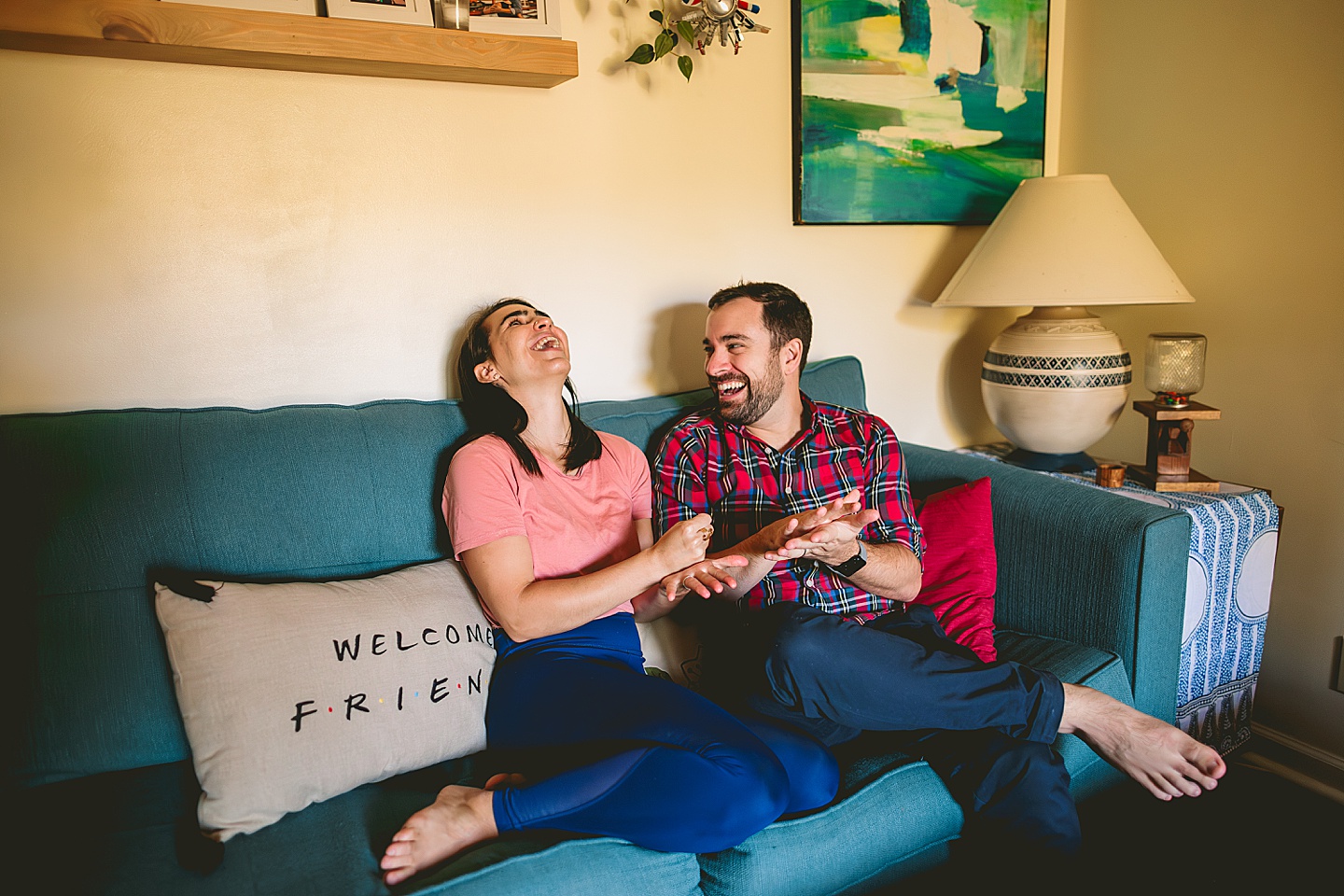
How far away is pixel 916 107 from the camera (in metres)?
2.26

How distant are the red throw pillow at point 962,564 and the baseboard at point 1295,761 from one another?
2.94ft

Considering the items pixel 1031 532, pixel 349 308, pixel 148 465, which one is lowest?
pixel 1031 532

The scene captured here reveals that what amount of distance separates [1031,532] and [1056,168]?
1.40 metres

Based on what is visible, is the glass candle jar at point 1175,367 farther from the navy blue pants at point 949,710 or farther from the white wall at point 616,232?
the navy blue pants at point 949,710

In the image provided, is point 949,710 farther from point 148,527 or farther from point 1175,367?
point 148,527

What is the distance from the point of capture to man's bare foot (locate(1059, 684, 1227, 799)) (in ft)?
4.43

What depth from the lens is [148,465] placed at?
1331 millimetres

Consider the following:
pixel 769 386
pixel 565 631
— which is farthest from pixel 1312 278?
pixel 565 631

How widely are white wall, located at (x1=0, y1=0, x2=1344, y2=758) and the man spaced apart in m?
0.40

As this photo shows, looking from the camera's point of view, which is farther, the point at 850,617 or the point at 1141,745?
the point at 850,617

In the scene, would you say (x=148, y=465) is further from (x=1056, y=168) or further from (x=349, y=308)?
(x=1056, y=168)

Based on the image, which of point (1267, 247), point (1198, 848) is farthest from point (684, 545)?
point (1267, 247)

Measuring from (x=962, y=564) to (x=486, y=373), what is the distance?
0.99 meters

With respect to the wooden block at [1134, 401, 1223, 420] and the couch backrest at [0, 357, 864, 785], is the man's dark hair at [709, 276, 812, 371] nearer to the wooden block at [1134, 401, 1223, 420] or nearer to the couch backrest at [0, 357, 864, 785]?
the couch backrest at [0, 357, 864, 785]
